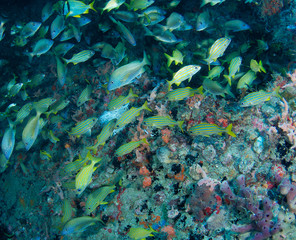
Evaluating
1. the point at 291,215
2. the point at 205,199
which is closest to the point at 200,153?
the point at 205,199

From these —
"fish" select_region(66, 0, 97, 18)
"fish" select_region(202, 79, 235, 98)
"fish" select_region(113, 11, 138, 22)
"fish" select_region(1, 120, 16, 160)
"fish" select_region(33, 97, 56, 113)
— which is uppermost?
"fish" select_region(66, 0, 97, 18)

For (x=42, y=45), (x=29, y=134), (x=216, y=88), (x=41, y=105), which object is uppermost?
(x=42, y=45)

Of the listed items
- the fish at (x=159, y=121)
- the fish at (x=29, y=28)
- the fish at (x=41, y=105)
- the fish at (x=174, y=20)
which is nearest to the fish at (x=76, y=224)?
the fish at (x=159, y=121)

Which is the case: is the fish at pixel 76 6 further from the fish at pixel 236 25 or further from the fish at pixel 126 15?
the fish at pixel 236 25

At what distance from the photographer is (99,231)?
11.5 feet

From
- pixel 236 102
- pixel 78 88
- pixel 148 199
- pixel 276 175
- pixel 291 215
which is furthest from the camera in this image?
pixel 78 88

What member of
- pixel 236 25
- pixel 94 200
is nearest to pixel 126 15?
pixel 236 25

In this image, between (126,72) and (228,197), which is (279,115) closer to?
(228,197)

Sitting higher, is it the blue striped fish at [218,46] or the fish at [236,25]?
the blue striped fish at [218,46]

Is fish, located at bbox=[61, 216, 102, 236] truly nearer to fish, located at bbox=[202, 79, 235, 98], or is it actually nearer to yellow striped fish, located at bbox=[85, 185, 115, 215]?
yellow striped fish, located at bbox=[85, 185, 115, 215]

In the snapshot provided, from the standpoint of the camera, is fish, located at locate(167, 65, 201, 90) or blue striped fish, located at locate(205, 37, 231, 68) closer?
fish, located at locate(167, 65, 201, 90)

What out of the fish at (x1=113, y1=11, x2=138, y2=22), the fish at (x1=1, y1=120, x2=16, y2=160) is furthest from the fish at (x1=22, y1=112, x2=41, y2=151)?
the fish at (x1=113, y1=11, x2=138, y2=22)

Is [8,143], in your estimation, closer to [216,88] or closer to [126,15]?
[126,15]

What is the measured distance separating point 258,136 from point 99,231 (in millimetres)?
3467
